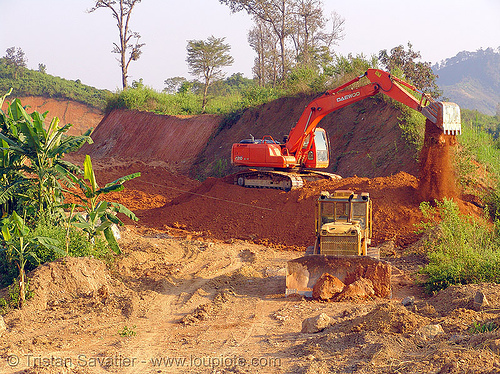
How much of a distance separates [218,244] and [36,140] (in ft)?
19.6

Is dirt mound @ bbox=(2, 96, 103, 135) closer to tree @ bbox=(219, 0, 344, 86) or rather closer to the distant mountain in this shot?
tree @ bbox=(219, 0, 344, 86)

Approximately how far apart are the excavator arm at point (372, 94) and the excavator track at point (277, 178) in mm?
838

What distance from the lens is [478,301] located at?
7348 mm

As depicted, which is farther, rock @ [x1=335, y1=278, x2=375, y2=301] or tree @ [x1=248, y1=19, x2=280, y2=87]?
tree @ [x1=248, y1=19, x2=280, y2=87]

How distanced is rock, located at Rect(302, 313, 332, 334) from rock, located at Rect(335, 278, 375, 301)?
5.40 ft

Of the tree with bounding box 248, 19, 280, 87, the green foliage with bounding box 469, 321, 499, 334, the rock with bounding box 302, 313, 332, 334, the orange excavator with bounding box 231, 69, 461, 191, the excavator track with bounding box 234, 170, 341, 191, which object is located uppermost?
the tree with bounding box 248, 19, 280, 87

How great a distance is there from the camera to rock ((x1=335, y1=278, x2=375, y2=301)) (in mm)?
9004

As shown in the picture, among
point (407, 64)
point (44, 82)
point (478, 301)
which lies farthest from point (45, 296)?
point (44, 82)

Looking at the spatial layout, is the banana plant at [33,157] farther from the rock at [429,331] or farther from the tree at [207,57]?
the tree at [207,57]

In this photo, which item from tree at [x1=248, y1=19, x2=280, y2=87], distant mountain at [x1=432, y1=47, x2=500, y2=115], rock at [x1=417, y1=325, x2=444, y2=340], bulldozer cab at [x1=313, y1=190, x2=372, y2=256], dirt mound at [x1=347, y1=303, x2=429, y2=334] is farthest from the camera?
distant mountain at [x1=432, y1=47, x2=500, y2=115]

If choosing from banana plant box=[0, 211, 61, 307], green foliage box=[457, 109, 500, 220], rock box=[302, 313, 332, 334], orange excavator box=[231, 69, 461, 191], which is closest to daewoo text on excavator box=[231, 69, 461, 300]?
orange excavator box=[231, 69, 461, 191]

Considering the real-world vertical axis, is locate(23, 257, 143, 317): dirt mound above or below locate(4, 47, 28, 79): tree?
below

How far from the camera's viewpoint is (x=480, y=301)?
7324mm

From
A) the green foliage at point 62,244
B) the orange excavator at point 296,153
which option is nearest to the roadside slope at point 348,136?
the orange excavator at point 296,153
